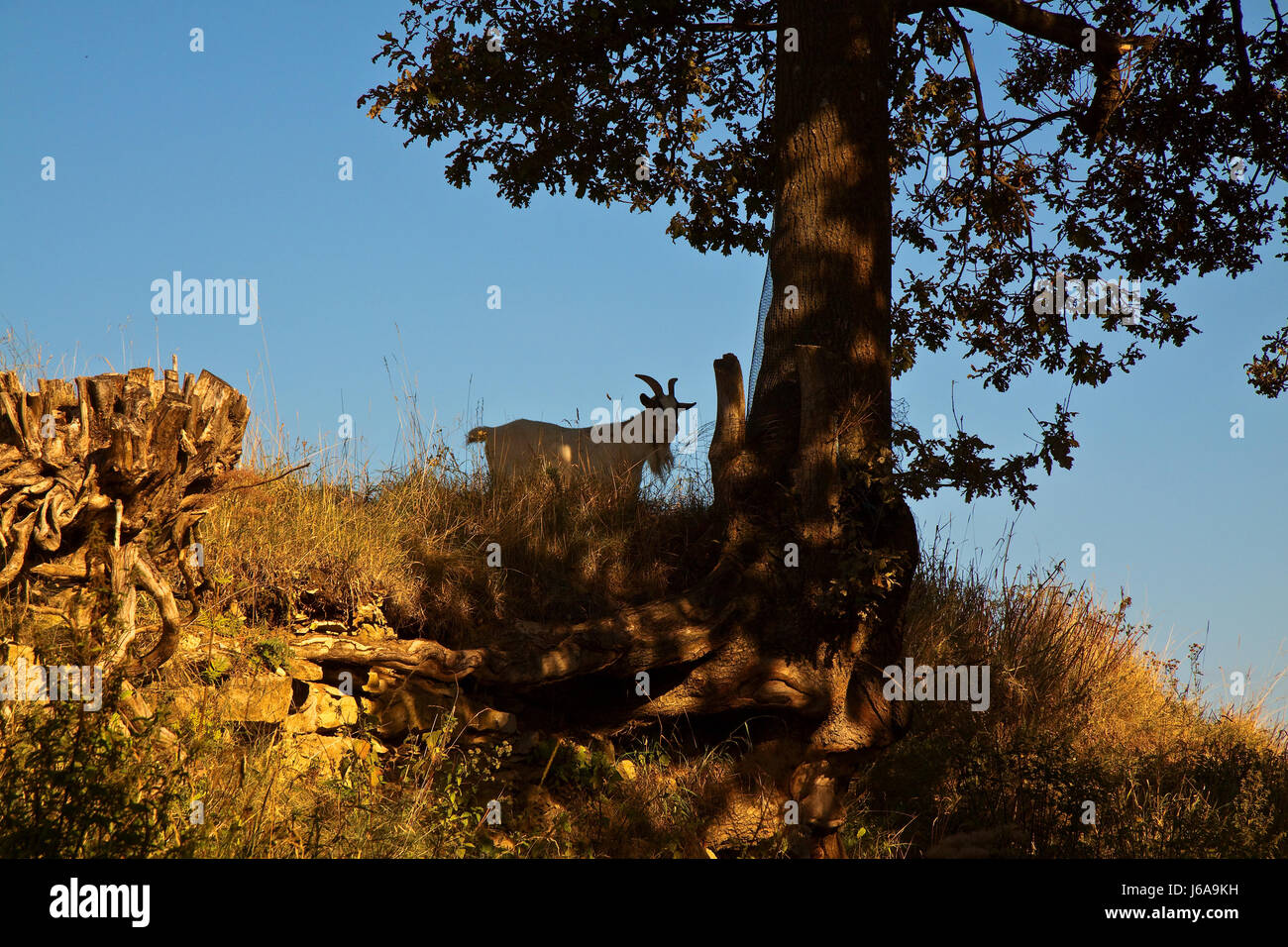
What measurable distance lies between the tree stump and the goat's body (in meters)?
6.44

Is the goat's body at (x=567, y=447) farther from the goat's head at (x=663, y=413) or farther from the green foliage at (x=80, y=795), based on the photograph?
the green foliage at (x=80, y=795)

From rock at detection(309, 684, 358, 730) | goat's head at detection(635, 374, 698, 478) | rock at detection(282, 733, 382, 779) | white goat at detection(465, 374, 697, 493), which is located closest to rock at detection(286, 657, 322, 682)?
rock at detection(309, 684, 358, 730)

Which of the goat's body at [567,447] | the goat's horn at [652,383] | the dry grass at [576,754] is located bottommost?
the dry grass at [576,754]

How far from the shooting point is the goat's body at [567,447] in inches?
532

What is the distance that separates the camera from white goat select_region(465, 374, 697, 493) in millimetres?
13789

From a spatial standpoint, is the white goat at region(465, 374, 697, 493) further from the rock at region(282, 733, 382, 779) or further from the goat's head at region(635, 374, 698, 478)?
the rock at region(282, 733, 382, 779)

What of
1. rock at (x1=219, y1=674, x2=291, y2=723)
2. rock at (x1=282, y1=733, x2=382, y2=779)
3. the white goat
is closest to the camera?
rock at (x1=282, y1=733, x2=382, y2=779)

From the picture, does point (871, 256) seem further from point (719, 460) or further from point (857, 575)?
point (857, 575)

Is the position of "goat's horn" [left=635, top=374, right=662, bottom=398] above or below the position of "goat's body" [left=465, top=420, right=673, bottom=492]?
above

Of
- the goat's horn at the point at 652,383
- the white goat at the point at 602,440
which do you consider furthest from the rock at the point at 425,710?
the goat's horn at the point at 652,383

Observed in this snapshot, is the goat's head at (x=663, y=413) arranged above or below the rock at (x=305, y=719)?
above

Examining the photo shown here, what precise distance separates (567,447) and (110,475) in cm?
820

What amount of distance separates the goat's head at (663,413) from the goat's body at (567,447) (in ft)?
0.07
